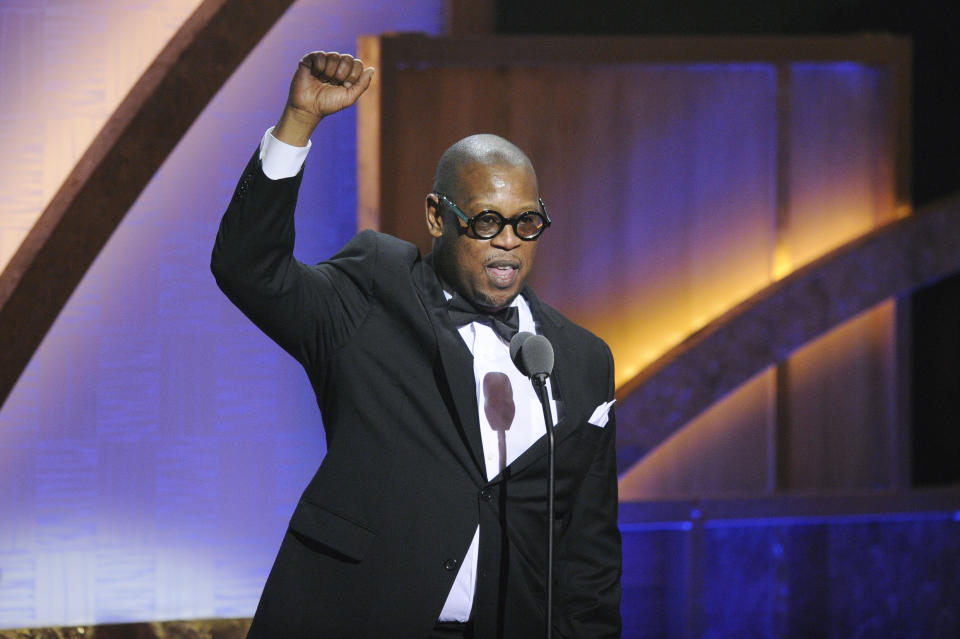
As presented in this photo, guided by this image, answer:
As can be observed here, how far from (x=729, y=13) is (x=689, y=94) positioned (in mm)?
649

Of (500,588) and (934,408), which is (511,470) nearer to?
(500,588)

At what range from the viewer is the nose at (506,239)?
88.3 inches

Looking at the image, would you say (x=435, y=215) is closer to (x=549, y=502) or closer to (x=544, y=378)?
(x=544, y=378)

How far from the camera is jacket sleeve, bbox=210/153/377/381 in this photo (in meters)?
1.93

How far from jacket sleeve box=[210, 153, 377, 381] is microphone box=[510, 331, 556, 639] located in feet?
1.45

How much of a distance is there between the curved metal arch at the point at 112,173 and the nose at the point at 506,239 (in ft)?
5.99

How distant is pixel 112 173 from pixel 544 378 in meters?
2.25

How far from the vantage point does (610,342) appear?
4176 mm

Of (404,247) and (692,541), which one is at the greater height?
(404,247)

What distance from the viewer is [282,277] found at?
202 centimetres

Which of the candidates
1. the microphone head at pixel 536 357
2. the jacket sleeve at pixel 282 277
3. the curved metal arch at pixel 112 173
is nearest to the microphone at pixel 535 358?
the microphone head at pixel 536 357

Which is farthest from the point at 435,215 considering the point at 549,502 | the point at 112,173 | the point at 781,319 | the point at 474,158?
the point at 781,319

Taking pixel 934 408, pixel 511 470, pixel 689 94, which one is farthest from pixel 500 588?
pixel 934 408

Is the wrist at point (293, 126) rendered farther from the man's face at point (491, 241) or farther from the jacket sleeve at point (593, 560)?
the jacket sleeve at point (593, 560)
